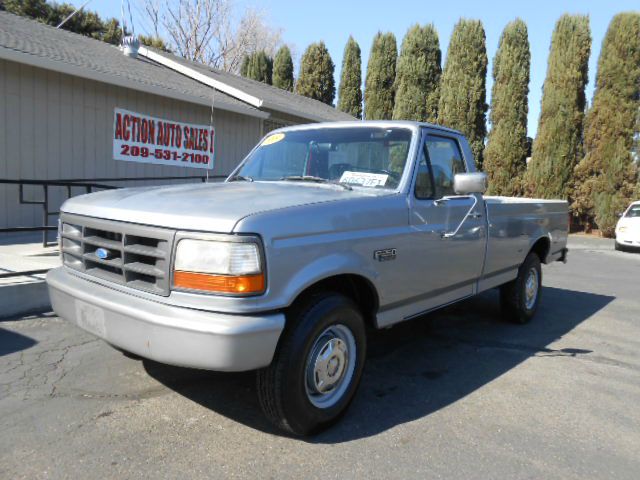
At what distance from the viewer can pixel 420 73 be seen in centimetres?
2231

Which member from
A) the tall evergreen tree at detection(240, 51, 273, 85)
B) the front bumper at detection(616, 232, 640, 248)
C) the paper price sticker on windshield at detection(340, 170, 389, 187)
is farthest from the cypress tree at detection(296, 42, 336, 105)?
the paper price sticker on windshield at detection(340, 170, 389, 187)

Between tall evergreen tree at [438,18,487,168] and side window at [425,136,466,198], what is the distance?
1688 cm

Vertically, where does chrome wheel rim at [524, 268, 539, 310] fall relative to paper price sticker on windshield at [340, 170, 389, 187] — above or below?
below

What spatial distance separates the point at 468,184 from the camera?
377cm

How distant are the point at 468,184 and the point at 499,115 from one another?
18.0 m

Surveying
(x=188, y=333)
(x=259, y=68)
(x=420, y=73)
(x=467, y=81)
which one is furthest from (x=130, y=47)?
(x=259, y=68)

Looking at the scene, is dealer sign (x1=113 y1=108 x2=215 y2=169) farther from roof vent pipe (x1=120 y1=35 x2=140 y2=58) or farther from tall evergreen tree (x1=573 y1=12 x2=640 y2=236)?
tall evergreen tree (x1=573 y1=12 x2=640 y2=236)

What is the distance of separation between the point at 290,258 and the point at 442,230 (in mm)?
1643

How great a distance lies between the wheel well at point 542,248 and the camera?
5992mm

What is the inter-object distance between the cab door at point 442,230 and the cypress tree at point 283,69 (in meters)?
26.4

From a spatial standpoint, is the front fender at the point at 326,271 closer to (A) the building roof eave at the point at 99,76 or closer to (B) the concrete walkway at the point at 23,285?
(B) the concrete walkway at the point at 23,285

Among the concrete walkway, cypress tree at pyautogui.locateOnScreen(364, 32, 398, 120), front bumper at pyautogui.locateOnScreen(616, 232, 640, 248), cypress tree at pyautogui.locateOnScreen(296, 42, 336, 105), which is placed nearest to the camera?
the concrete walkway

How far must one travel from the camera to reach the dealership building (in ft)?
26.8

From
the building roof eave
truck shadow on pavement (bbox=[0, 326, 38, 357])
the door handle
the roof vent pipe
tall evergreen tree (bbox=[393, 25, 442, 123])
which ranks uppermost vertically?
tall evergreen tree (bbox=[393, 25, 442, 123])
